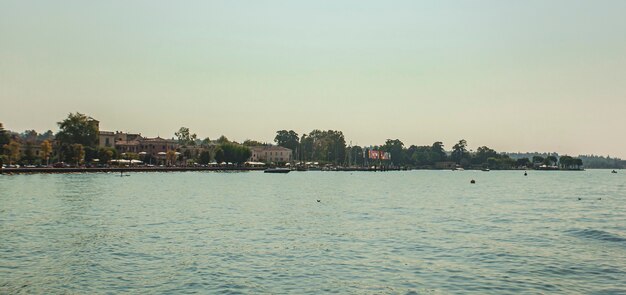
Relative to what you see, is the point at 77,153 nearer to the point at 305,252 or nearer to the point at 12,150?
the point at 12,150

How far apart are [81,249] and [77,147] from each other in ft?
467

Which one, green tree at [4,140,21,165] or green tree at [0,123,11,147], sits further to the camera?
green tree at [0,123,11,147]

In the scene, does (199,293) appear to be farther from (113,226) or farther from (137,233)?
(113,226)

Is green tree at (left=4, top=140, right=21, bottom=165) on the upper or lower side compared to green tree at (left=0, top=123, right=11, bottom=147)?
lower

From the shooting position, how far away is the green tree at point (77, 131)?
174125 mm

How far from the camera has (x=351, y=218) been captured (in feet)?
147

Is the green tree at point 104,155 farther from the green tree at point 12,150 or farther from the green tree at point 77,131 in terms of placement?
the green tree at point 12,150

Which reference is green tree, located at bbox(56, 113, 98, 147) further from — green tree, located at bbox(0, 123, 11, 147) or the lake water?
the lake water

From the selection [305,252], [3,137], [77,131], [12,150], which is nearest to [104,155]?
[77,131]

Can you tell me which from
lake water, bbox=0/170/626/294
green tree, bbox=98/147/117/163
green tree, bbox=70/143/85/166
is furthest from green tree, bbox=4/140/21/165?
lake water, bbox=0/170/626/294

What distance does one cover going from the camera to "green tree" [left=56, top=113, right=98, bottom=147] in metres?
174

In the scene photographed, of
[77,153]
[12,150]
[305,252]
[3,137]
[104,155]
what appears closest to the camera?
[305,252]

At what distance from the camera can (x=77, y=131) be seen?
6890 inches

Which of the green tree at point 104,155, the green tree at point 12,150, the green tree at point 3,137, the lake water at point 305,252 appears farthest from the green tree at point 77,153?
the lake water at point 305,252
